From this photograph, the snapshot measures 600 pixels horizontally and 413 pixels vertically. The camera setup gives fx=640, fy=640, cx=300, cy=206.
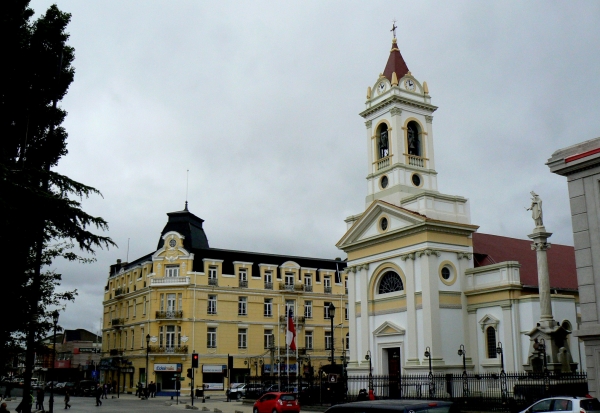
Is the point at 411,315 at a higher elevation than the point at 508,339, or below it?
higher

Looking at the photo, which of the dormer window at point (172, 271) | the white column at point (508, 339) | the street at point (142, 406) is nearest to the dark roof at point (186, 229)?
the dormer window at point (172, 271)

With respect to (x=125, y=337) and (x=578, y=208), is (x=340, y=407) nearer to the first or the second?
(x=578, y=208)

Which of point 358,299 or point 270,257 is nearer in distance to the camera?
point 358,299

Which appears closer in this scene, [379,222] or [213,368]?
[379,222]

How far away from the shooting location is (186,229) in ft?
207

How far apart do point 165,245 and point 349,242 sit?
23.7m

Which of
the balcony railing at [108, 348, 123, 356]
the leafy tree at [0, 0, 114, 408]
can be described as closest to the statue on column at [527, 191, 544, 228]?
the leafy tree at [0, 0, 114, 408]

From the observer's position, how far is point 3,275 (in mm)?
→ 16000

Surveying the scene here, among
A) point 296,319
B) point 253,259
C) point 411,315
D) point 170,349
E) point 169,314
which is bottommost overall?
point 170,349

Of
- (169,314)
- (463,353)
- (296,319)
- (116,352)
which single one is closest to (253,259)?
(296,319)

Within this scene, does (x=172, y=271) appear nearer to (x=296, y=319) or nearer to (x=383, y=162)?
(x=296, y=319)

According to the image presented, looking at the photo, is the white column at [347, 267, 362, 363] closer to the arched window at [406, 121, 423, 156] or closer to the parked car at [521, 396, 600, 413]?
the arched window at [406, 121, 423, 156]

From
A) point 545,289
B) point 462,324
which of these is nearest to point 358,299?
point 462,324

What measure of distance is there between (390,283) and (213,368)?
2456cm
